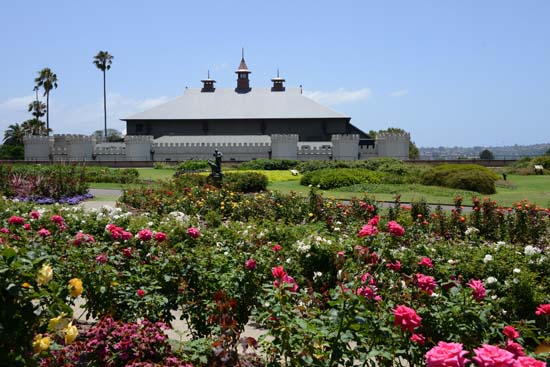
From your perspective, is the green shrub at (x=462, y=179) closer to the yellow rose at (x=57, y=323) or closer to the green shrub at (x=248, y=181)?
the green shrub at (x=248, y=181)

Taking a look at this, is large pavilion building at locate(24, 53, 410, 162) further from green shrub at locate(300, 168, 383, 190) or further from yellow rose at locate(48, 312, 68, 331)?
yellow rose at locate(48, 312, 68, 331)

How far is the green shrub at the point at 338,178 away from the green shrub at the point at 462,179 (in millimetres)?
2068

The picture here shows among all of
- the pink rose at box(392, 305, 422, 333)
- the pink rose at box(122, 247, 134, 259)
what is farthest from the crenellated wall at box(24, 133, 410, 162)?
the pink rose at box(392, 305, 422, 333)

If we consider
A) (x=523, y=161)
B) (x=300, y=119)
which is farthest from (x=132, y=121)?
(x=523, y=161)

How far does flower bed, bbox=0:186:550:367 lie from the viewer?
2992 millimetres

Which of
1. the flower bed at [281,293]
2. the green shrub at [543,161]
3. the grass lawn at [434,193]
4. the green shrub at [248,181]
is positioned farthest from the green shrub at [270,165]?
the flower bed at [281,293]

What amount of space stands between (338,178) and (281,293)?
17749 mm

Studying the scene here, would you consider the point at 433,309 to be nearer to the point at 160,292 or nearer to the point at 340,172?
the point at 160,292

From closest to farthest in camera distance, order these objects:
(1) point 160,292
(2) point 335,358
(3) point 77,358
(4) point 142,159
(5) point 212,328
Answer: (2) point 335,358 → (3) point 77,358 → (5) point 212,328 → (1) point 160,292 → (4) point 142,159

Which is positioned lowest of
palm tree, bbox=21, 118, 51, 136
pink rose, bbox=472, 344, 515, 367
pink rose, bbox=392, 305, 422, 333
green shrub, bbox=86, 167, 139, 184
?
green shrub, bbox=86, 167, 139, 184

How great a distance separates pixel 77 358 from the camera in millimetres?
3828

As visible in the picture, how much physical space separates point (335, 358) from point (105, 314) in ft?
7.29

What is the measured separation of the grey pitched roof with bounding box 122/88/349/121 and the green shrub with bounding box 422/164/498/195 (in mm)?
26815

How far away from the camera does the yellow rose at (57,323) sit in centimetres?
298
